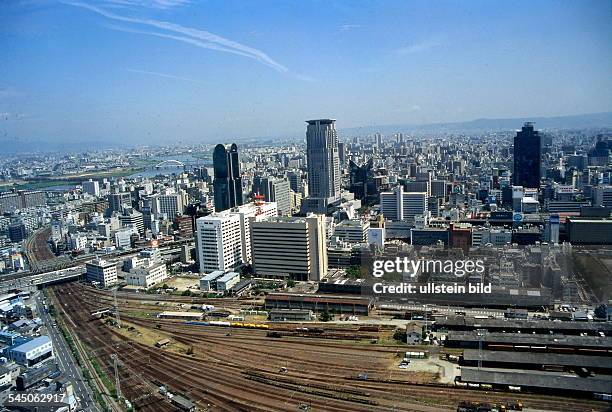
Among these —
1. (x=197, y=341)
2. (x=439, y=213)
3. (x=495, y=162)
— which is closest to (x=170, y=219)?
(x=439, y=213)

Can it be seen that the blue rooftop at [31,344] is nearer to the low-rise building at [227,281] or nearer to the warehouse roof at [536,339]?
the low-rise building at [227,281]

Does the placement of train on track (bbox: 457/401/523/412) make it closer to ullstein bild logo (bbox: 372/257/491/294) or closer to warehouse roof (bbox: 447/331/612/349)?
warehouse roof (bbox: 447/331/612/349)

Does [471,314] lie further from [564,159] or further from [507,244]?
[564,159]

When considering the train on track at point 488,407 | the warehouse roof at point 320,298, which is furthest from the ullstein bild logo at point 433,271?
the train on track at point 488,407

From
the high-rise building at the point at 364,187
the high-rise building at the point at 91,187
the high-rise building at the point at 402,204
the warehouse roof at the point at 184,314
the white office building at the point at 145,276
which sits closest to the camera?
the warehouse roof at the point at 184,314

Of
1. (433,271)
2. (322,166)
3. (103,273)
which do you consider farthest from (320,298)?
(322,166)

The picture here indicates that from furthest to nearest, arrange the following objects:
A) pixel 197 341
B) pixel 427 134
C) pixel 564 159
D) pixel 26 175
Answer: pixel 427 134, pixel 564 159, pixel 26 175, pixel 197 341
